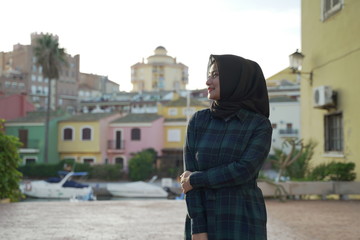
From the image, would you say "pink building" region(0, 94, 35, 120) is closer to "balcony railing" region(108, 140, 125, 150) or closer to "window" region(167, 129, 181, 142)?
"balcony railing" region(108, 140, 125, 150)

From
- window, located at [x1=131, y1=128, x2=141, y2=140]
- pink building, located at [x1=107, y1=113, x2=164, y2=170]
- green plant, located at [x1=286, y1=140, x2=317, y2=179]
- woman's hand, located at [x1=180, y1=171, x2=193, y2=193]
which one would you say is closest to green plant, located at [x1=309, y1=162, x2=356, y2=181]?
green plant, located at [x1=286, y1=140, x2=317, y2=179]

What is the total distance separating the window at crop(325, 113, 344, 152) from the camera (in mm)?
13875

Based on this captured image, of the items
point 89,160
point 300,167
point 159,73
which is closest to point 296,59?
point 300,167

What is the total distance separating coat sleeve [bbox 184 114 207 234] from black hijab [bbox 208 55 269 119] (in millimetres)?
196

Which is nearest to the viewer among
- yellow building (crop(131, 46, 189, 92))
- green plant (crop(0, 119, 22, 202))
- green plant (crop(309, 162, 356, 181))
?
green plant (crop(0, 119, 22, 202))

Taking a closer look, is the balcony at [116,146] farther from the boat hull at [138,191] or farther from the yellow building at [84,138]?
the boat hull at [138,191]

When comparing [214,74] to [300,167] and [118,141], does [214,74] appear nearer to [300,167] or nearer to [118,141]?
[300,167]

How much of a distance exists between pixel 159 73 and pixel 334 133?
3127 inches

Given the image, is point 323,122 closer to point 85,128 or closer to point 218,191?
point 218,191

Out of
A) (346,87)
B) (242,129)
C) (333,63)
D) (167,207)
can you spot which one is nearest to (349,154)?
(346,87)

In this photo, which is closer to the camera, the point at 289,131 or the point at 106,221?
the point at 106,221

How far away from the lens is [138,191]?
33.7m

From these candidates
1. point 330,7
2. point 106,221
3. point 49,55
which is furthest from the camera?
point 49,55

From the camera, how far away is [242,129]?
266 cm
